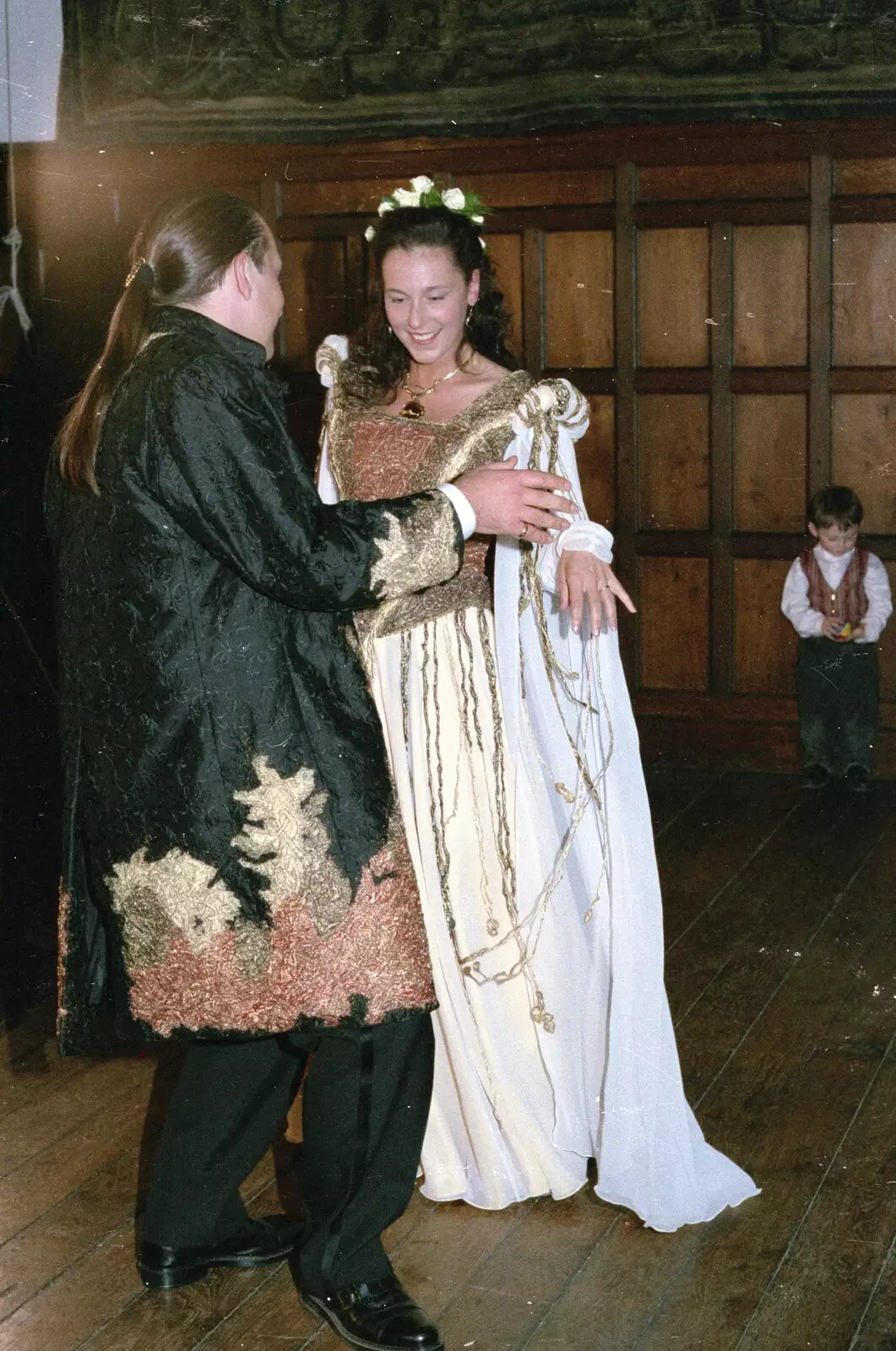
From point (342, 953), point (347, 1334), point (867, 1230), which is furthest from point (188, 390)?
point (867, 1230)

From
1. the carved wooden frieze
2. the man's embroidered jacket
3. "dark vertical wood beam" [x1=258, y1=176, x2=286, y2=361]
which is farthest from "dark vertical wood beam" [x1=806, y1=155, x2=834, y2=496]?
the man's embroidered jacket

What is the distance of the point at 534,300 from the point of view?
542cm

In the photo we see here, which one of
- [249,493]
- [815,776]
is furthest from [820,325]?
[249,493]

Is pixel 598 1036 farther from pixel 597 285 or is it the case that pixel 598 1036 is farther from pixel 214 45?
pixel 214 45

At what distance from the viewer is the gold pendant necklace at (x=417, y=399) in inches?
108

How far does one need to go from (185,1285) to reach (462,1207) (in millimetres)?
466

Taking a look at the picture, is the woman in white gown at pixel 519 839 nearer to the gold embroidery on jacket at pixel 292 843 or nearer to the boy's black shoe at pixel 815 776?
the gold embroidery on jacket at pixel 292 843

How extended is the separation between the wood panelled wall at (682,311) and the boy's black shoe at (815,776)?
21 centimetres

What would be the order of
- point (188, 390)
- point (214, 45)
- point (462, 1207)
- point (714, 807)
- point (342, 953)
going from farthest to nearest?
point (214, 45)
point (714, 807)
point (462, 1207)
point (342, 953)
point (188, 390)

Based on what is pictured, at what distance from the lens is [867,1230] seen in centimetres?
255

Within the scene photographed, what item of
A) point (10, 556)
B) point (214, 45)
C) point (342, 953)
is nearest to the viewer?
point (342, 953)

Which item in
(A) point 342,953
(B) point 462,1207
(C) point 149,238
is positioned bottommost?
(B) point 462,1207

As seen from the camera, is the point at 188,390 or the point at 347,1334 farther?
the point at 347,1334

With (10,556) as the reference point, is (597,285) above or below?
above
